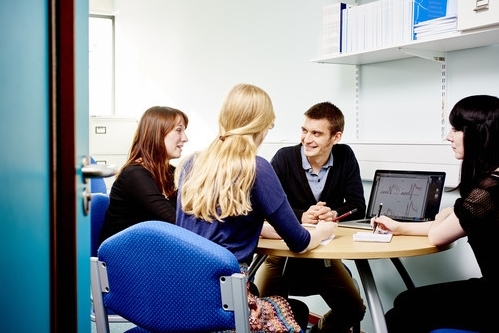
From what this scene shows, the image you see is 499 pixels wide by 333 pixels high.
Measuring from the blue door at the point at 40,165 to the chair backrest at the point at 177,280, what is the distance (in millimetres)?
490

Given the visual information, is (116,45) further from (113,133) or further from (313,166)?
(313,166)

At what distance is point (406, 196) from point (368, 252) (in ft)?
2.31

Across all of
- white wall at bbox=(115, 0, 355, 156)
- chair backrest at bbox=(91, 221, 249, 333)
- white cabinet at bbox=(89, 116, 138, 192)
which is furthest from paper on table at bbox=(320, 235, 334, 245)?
white cabinet at bbox=(89, 116, 138, 192)

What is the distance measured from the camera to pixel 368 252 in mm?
1983

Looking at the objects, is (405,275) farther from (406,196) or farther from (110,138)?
(110,138)

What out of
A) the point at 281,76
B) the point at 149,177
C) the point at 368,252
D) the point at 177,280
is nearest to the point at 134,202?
the point at 149,177

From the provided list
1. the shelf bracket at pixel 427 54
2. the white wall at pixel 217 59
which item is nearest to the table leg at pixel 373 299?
the shelf bracket at pixel 427 54

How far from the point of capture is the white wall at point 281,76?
298 cm

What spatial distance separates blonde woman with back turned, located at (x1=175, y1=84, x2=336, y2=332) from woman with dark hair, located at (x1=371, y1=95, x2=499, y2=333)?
44cm

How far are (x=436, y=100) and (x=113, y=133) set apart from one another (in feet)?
9.83

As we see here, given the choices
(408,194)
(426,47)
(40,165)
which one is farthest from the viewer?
(426,47)

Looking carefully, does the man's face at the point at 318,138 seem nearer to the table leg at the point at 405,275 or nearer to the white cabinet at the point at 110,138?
the table leg at the point at 405,275

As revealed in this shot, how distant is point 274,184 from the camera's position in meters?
1.95

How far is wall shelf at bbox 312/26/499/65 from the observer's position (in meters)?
2.57
